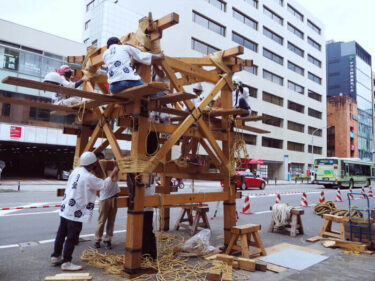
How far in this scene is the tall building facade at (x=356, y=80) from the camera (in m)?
70.2

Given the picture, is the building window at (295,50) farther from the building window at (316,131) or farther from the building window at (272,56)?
the building window at (316,131)

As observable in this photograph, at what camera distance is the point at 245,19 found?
42.6 metres

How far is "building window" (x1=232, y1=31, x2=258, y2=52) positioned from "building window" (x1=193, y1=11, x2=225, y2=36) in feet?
8.28

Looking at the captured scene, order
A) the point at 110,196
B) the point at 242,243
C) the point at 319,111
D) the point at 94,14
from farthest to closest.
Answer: the point at 319,111
the point at 94,14
the point at 110,196
the point at 242,243

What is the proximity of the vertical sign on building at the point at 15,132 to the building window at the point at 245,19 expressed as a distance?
29.7 meters

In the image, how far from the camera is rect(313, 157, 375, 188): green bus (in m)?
30.2

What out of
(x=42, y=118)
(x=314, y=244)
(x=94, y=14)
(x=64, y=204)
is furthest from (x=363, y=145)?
(x=64, y=204)

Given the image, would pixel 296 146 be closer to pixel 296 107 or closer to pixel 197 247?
pixel 296 107

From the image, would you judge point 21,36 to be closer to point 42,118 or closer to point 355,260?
point 42,118

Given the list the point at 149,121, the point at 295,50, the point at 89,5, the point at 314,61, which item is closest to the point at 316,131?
the point at 314,61

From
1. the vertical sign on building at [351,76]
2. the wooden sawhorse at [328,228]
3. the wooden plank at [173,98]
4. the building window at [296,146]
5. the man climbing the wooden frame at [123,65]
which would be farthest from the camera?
the vertical sign on building at [351,76]

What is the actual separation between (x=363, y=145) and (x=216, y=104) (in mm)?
76518

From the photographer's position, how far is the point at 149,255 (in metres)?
5.42

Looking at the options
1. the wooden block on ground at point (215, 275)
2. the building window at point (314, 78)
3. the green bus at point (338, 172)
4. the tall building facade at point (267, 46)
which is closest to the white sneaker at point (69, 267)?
the wooden block on ground at point (215, 275)
